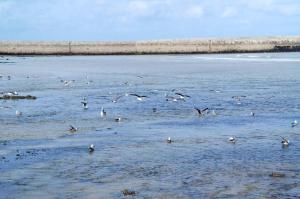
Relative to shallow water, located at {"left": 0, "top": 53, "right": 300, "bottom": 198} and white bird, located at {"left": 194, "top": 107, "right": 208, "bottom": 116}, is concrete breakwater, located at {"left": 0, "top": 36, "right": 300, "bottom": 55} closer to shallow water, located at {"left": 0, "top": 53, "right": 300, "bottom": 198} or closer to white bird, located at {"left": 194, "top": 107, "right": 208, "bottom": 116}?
shallow water, located at {"left": 0, "top": 53, "right": 300, "bottom": 198}

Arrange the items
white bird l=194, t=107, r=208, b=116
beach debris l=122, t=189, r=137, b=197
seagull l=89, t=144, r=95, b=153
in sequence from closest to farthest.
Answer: beach debris l=122, t=189, r=137, b=197, seagull l=89, t=144, r=95, b=153, white bird l=194, t=107, r=208, b=116

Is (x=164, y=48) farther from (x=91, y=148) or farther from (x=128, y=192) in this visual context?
(x=128, y=192)

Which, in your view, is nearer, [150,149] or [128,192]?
[128,192]

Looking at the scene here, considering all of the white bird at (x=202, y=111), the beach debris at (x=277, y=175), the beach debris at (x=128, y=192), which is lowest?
the beach debris at (x=128, y=192)

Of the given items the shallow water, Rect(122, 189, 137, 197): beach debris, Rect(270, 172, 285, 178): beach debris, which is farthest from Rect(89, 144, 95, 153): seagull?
Rect(270, 172, 285, 178): beach debris

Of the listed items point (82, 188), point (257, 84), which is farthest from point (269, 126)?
point (257, 84)

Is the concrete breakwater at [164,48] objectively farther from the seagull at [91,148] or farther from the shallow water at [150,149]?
the seagull at [91,148]

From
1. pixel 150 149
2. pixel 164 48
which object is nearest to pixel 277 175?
pixel 150 149

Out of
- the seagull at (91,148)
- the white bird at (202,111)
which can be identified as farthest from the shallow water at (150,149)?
the white bird at (202,111)

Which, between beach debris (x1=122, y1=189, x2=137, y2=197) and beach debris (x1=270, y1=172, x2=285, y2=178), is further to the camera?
beach debris (x1=270, y1=172, x2=285, y2=178)

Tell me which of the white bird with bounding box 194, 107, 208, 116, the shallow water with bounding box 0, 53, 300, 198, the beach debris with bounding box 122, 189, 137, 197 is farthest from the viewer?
the white bird with bounding box 194, 107, 208, 116

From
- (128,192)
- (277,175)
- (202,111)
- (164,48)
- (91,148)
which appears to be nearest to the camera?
(128,192)

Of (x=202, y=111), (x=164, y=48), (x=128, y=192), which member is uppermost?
(x=164, y=48)

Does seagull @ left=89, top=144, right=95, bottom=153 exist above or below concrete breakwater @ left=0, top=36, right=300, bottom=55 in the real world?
below
